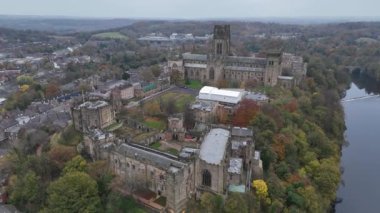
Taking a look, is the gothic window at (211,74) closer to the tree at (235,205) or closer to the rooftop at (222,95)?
the rooftop at (222,95)

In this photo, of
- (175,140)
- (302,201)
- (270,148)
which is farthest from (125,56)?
(302,201)

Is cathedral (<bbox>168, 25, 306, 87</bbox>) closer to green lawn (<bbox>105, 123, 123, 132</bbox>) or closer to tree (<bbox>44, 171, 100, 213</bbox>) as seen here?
green lawn (<bbox>105, 123, 123, 132</bbox>)

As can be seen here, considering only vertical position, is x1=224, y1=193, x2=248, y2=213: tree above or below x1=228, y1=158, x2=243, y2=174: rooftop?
below

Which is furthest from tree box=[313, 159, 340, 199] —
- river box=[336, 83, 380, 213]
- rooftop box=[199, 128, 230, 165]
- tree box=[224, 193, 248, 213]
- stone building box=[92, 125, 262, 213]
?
tree box=[224, 193, 248, 213]

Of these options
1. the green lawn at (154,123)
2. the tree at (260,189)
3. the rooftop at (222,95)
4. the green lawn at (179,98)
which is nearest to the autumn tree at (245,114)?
the rooftop at (222,95)

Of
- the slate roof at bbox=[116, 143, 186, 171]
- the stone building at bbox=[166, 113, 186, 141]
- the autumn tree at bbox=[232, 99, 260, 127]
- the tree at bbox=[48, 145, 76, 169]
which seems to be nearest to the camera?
the slate roof at bbox=[116, 143, 186, 171]

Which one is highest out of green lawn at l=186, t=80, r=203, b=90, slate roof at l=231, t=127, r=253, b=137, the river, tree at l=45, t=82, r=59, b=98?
slate roof at l=231, t=127, r=253, b=137

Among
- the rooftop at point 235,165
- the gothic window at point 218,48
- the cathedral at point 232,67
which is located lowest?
the rooftop at point 235,165

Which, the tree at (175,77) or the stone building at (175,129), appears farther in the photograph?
the tree at (175,77)
